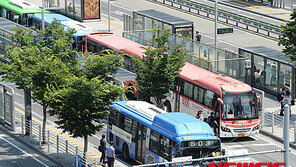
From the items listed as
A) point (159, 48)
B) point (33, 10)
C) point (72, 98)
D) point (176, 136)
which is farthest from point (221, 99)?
point (33, 10)

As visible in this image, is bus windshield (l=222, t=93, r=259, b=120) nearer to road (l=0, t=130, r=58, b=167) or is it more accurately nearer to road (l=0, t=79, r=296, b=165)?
road (l=0, t=79, r=296, b=165)

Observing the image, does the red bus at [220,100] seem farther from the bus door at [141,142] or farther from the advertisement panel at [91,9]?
the advertisement panel at [91,9]

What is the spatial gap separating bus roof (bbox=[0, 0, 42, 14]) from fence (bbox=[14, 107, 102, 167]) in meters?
22.6

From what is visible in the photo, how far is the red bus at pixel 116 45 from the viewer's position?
1620 inches

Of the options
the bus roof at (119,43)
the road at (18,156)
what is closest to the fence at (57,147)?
the road at (18,156)

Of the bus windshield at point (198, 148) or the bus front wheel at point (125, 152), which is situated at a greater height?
the bus windshield at point (198, 148)

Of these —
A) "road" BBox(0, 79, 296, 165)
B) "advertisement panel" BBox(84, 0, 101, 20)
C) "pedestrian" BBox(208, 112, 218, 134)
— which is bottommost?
→ "road" BBox(0, 79, 296, 165)

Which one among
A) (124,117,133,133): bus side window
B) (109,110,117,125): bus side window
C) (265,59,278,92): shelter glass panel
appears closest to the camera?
(124,117,133,133): bus side window

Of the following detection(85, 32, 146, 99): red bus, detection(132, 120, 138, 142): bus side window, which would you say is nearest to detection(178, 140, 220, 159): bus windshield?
detection(132, 120, 138, 142): bus side window

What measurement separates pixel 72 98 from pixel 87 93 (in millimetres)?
708

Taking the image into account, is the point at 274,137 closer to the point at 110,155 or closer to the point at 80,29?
the point at 110,155

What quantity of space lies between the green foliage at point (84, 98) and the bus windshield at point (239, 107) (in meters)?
7.65

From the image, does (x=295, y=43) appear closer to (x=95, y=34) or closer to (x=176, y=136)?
(x=176, y=136)

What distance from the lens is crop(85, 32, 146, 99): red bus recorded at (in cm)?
4116
